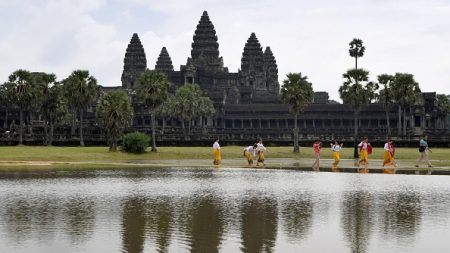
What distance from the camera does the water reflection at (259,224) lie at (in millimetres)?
20312

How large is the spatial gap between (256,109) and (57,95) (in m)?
Answer: 87.7

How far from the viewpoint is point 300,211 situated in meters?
27.5

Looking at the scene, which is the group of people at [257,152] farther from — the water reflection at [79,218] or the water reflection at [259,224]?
the water reflection at [79,218]

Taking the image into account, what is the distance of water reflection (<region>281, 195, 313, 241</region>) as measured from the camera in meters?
22.4

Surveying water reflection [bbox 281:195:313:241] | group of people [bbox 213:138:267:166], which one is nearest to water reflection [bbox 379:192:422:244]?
water reflection [bbox 281:195:313:241]

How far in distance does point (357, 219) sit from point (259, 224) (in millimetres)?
3550

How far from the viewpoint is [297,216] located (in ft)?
85.6

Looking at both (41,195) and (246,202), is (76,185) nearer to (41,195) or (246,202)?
(41,195)

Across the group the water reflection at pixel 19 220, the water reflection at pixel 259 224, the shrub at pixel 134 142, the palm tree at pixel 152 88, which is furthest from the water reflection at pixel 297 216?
the palm tree at pixel 152 88

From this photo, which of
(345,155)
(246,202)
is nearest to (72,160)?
(345,155)

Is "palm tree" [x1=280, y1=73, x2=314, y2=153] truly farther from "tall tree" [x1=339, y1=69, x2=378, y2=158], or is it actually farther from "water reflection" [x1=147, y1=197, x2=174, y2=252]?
"water reflection" [x1=147, y1=197, x2=174, y2=252]

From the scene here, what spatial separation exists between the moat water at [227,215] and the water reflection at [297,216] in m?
0.04

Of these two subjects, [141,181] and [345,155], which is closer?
[141,181]

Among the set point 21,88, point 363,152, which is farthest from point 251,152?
point 21,88
